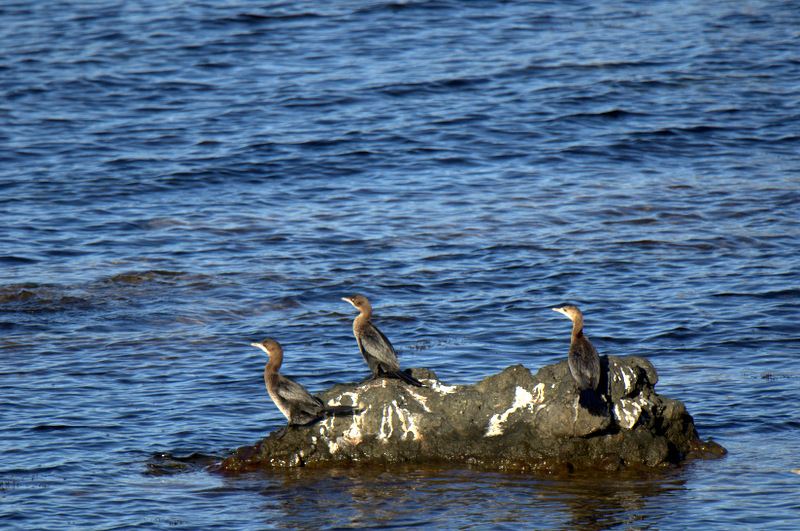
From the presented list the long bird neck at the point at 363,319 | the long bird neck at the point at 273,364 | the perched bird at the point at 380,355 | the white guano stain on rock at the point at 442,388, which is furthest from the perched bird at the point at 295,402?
the long bird neck at the point at 363,319

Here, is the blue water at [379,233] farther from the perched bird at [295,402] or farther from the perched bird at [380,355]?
the perched bird at [380,355]

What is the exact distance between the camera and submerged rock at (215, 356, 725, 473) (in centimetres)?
850

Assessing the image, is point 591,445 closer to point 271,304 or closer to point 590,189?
point 271,304

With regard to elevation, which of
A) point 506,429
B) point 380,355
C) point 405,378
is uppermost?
point 380,355

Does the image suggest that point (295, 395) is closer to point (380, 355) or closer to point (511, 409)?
point (380, 355)

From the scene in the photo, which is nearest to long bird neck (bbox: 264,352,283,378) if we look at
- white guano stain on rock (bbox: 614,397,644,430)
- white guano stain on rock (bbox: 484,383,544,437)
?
white guano stain on rock (bbox: 484,383,544,437)

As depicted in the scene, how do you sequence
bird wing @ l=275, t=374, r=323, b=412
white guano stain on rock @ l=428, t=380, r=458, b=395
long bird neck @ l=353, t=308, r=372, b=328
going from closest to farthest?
bird wing @ l=275, t=374, r=323, b=412 → white guano stain on rock @ l=428, t=380, r=458, b=395 → long bird neck @ l=353, t=308, r=372, b=328

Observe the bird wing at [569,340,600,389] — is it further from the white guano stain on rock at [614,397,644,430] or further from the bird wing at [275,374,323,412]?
the bird wing at [275,374,323,412]

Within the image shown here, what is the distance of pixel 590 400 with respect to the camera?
823 cm

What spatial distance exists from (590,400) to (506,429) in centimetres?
81

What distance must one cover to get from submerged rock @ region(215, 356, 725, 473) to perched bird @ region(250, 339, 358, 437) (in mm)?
125

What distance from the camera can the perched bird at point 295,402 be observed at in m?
8.48

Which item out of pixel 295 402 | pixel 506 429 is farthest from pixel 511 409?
pixel 295 402

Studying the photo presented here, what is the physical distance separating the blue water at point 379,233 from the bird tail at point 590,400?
608mm
